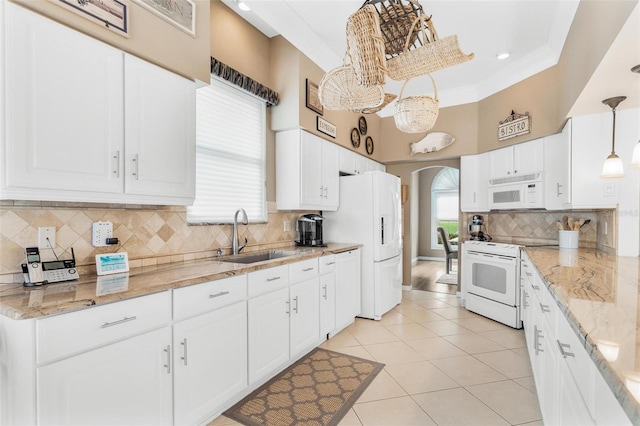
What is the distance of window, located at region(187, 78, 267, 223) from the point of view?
269 cm

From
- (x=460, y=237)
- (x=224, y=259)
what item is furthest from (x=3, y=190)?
(x=460, y=237)

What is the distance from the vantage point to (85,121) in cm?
159

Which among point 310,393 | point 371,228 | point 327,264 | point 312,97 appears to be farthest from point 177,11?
point 371,228

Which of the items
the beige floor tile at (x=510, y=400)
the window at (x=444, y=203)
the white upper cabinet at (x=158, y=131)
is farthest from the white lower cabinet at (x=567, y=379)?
the window at (x=444, y=203)

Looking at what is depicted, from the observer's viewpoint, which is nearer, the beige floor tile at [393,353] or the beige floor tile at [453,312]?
the beige floor tile at [393,353]

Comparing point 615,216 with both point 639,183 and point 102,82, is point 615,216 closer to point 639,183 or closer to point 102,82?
point 639,183

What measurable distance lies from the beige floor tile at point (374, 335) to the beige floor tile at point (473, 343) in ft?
1.90

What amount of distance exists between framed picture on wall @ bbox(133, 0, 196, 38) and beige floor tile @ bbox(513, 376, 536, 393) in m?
3.44

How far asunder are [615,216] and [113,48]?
388 cm

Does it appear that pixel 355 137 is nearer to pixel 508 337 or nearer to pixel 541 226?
pixel 541 226

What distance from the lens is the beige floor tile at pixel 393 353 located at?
281 centimetres

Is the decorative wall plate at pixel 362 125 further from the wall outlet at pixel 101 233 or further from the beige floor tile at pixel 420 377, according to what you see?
the wall outlet at pixel 101 233

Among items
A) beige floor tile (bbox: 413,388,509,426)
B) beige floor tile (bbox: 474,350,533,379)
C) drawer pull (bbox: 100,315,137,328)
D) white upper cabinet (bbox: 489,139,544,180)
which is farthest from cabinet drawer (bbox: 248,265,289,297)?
white upper cabinet (bbox: 489,139,544,180)

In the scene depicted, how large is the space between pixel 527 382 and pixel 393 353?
3.42 ft
